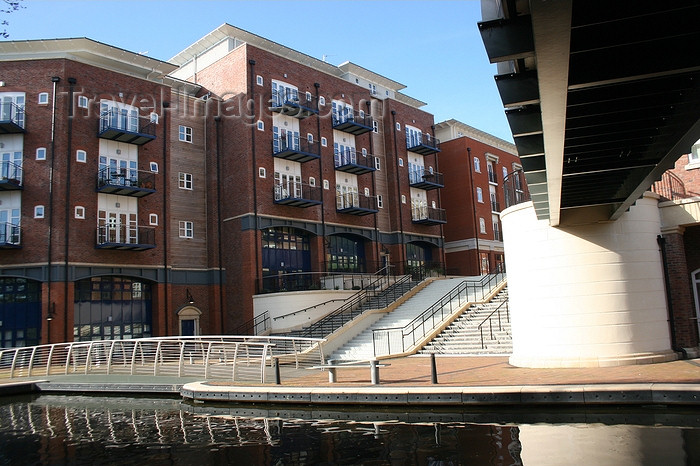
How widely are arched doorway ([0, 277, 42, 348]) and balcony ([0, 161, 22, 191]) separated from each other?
3947mm

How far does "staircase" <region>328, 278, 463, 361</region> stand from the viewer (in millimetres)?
22172

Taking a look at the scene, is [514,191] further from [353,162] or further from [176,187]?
[353,162]

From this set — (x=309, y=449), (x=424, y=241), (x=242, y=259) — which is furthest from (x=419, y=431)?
(x=424, y=241)

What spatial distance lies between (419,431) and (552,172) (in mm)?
4642

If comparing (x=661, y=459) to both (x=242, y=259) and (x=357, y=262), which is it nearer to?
(x=242, y=259)

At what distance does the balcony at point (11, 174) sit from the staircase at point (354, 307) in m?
13.3

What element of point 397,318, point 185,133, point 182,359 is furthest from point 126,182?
point 182,359

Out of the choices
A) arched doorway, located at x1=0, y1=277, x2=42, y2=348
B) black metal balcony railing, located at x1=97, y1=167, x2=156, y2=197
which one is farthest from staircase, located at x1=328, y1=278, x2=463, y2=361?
Result: arched doorway, located at x1=0, y1=277, x2=42, y2=348

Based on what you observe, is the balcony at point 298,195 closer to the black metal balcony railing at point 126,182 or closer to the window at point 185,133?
the window at point 185,133

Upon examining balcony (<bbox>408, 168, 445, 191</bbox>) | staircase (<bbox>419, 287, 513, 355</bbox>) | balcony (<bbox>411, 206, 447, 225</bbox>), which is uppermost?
balcony (<bbox>408, 168, 445, 191</bbox>)

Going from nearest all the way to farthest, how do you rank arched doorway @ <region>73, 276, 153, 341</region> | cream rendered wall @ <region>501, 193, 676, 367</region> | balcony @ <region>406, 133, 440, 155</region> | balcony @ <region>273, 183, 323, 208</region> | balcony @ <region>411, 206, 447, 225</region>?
1. cream rendered wall @ <region>501, 193, 676, 367</region>
2. arched doorway @ <region>73, 276, 153, 341</region>
3. balcony @ <region>273, 183, 323, 208</region>
4. balcony @ <region>411, 206, 447, 225</region>
5. balcony @ <region>406, 133, 440, 155</region>

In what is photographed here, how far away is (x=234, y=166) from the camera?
1241 inches

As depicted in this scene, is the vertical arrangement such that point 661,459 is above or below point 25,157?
below

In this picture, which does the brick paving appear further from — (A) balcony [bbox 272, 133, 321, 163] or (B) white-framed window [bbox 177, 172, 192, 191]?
(B) white-framed window [bbox 177, 172, 192, 191]
